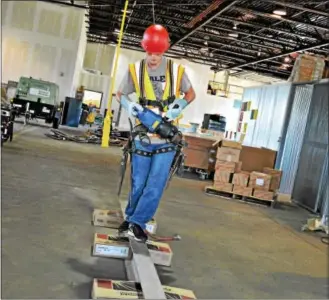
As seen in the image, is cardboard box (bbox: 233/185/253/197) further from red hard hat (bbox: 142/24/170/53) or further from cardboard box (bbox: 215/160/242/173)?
red hard hat (bbox: 142/24/170/53)

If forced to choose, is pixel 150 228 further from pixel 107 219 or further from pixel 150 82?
pixel 150 82

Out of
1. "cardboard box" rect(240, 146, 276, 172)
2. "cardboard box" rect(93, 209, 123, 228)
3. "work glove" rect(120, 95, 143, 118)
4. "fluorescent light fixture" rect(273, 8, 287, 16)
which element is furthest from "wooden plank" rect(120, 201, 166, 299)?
"fluorescent light fixture" rect(273, 8, 287, 16)

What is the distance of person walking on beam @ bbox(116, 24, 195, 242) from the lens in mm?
4195

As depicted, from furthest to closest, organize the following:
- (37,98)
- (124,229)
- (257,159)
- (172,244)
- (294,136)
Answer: (37,98) → (294,136) → (257,159) → (172,244) → (124,229)

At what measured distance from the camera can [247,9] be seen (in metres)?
15.8

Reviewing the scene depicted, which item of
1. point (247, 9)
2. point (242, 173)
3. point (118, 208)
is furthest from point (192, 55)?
point (118, 208)

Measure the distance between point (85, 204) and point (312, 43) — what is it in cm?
1603

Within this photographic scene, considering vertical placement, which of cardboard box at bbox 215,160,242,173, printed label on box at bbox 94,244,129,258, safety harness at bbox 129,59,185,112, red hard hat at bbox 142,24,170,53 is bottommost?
printed label on box at bbox 94,244,129,258

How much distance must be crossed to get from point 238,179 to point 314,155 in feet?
6.15

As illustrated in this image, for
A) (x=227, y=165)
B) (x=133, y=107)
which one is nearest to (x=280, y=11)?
(x=227, y=165)

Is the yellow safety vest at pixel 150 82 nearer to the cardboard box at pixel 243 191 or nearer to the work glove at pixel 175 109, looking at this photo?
the work glove at pixel 175 109

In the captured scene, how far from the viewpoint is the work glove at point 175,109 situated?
4164 millimetres

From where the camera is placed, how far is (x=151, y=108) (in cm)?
420

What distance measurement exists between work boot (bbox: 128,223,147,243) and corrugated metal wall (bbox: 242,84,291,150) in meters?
8.58
